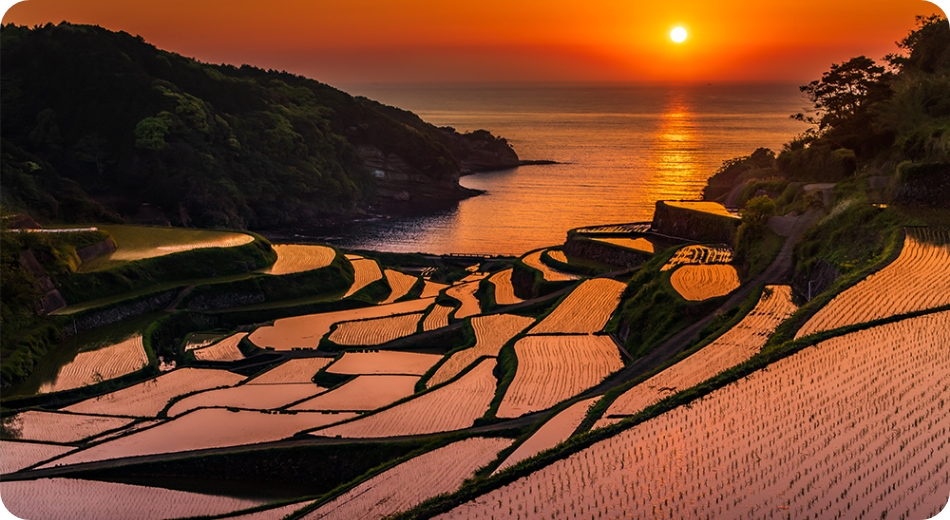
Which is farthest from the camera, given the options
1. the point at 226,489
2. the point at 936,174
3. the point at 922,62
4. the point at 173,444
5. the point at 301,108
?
the point at 301,108

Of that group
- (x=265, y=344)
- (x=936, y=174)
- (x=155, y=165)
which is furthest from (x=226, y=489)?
(x=155, y=165)

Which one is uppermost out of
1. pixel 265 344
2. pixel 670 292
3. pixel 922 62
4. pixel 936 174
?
pixel 922 62

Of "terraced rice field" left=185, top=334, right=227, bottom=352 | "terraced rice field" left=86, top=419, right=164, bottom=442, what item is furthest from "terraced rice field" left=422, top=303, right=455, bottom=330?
"terraced rice field" left=86, top=419, right=164, bottom=442

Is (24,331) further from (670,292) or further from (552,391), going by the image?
(670,292)

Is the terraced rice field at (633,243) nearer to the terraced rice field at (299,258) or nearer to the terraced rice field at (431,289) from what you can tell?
the terraced rice field at (431,289)

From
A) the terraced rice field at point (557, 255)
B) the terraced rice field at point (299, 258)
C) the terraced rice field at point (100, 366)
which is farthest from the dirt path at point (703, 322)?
the terraced rice field at point (299, 258)

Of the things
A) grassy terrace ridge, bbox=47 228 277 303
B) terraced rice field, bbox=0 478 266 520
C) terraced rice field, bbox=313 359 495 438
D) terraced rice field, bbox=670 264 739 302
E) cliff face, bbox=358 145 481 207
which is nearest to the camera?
terraced rice field, bbox=0 478 266 520

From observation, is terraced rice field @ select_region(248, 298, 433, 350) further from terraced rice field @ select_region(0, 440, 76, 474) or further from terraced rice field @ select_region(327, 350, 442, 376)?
terraced rice field @ select_region(0, 440, 76, 474)
